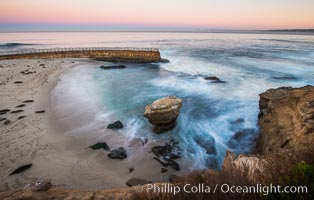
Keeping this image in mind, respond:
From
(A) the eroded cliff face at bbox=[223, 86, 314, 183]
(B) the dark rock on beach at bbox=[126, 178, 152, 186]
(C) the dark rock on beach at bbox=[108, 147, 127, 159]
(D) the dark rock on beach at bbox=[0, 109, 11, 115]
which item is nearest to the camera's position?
(A) the eroded cliff face at bbox=[223, 86, 314, 183]

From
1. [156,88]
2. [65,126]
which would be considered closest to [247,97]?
[156,88]

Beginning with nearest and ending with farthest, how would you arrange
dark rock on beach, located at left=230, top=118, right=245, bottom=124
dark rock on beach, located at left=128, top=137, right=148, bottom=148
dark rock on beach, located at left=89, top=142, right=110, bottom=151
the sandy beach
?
the sandy beach → dark rock on beach, located at left=89, top=142, right=110, bottom=151 → dark rock on beach, located at left=128, top=137, right=148, bottom=148 → dark rock on beach, located at left=230, top=118, right=245, bottom=124

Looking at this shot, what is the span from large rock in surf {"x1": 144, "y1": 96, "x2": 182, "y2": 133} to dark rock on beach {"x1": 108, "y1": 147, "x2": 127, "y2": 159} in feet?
9.55

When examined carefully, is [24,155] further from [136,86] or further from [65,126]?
[136,86]

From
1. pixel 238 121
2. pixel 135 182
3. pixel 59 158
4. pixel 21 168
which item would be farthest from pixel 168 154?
pixel 238 121

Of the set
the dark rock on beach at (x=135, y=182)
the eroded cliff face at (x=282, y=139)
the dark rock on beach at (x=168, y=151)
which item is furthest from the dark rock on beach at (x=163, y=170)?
the eroded cliff face at (x=282, y=139)

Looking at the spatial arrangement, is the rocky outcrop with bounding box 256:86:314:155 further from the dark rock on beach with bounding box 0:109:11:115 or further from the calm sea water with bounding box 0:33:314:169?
the dark rock on beach with bounding box 0:109:11:115

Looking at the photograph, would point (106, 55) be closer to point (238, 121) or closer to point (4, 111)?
point (4, 111)

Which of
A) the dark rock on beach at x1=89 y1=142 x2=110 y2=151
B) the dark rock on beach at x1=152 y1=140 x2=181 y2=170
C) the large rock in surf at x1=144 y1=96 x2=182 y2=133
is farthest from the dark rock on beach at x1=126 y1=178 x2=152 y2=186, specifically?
the large rock in surf at x1=144 y1=96 x2=182 y2=133

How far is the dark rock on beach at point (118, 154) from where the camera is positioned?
9853 millimetres

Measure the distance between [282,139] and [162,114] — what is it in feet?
21.3

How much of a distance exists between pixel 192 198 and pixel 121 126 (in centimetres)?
1008

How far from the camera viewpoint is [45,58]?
154 feet

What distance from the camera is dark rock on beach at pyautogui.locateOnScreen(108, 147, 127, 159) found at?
9853mm
